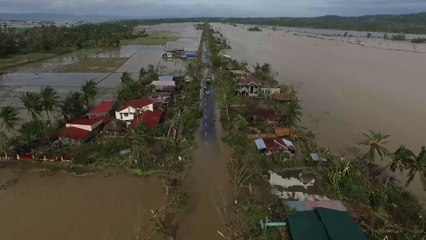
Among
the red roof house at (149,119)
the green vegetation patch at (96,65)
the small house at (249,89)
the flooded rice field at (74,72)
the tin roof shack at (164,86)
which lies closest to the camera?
the red roof house at (149,119)

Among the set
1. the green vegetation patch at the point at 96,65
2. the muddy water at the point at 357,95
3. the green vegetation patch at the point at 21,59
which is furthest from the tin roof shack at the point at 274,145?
the green vegetation patch at the point at 21,59

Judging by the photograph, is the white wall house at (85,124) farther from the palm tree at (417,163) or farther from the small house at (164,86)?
the palm tree at (417,163)

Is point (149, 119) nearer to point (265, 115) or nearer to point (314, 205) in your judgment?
point (265, 115)

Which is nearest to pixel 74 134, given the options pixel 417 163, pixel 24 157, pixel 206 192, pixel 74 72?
pixel 24 157

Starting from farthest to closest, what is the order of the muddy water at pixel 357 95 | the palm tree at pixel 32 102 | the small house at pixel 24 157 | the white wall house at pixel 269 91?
the white wall house at pixel 269 91, the muddy water at pixel 357 95, the palm tree at pixel 32 102, the small house at pixel 24 157

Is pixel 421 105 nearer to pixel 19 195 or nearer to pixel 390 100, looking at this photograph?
pixel 390 100

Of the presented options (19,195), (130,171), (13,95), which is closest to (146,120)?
(130,171)

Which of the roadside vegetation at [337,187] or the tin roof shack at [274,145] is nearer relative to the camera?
the roadside vegetation at [337,187]
